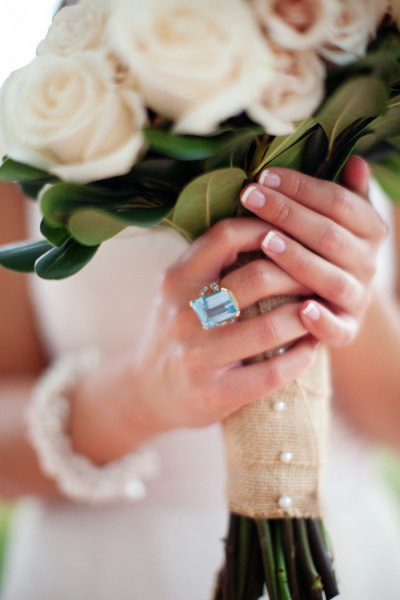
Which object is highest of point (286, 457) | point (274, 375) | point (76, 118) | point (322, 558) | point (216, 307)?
point (76, 118)

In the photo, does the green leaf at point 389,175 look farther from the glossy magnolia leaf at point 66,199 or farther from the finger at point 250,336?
the glossy magnolia leaf at point 66,199

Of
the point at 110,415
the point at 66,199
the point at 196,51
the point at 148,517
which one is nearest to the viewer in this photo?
the point at 196,51

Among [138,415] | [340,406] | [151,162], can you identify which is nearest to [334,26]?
[151,162]

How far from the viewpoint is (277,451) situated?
54 cm

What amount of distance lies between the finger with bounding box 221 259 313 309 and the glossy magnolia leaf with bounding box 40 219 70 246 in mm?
180

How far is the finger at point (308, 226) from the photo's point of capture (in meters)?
0.45

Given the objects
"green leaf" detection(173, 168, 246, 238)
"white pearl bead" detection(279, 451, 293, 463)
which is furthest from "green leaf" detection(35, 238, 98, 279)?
"white pearl bead" detection(279, 451, 293, 463)

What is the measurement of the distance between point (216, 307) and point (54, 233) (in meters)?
0.18

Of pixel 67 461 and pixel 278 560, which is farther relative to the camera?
pixel 67 461

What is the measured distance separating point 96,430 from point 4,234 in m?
0.51

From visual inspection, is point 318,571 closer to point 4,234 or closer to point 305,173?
point 305,173

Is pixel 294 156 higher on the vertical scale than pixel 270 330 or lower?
higher

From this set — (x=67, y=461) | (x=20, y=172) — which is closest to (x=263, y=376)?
(x=20, y=172)

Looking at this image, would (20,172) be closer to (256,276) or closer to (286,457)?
(256,276)
